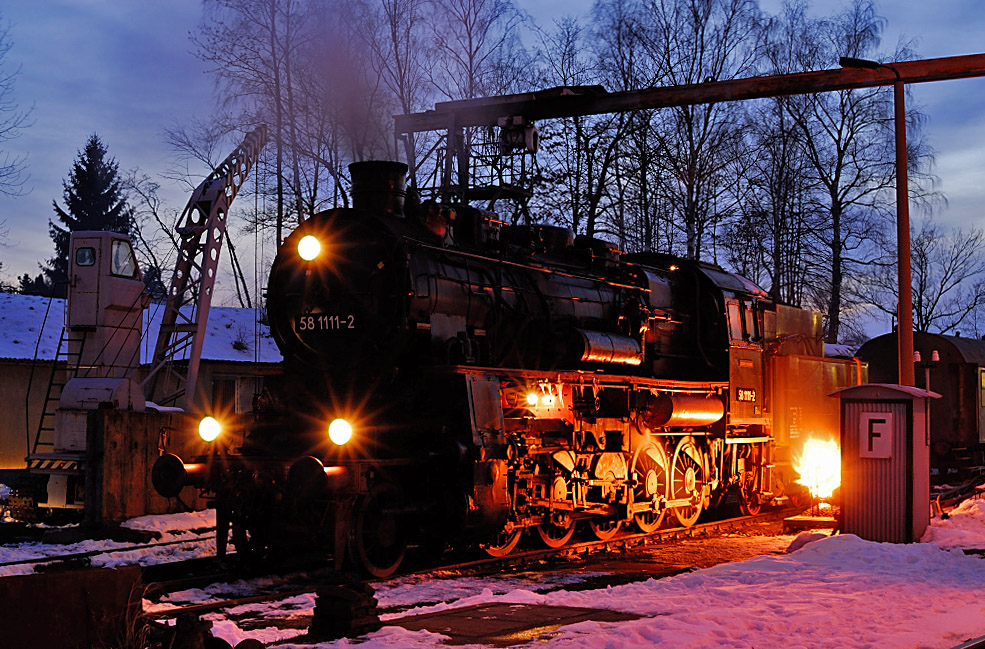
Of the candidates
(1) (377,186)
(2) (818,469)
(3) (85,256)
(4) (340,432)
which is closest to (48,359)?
(3) (85,256)

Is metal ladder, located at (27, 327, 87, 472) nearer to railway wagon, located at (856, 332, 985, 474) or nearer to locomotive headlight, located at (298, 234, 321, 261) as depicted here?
locomotive headlight, located at (298, 234, 321, 261)

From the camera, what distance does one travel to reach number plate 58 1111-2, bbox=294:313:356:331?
10.6m

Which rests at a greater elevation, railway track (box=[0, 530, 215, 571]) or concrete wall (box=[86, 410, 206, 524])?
concrete wall (box=[86, 410, 206, 524])

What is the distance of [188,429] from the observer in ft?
51.0

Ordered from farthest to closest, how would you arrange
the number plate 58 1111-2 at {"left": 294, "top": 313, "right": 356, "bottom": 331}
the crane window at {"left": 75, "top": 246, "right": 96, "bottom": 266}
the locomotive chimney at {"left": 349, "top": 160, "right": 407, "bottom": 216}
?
the crane window at {"left": 75, "top": 246, "right": 96, "bottom": 266}
the locomotive chimney at {"left": 349, "top": 160, "right": 407, "bottom": 216}
the number plate 58 1111-2 at {"left": 294, "top": 313, "right": 356, "bottom": 331}

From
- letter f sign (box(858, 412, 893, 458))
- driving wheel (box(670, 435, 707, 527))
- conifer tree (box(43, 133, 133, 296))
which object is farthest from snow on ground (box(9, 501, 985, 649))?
conifer tree (box(43, 133, 133, 296))

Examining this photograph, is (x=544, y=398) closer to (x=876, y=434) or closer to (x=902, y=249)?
(x=876, y=434)

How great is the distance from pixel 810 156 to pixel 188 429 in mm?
25672

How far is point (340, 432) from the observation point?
9.71m

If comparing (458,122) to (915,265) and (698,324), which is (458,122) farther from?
(915,265)

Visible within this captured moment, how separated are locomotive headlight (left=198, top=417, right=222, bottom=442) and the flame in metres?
10.5

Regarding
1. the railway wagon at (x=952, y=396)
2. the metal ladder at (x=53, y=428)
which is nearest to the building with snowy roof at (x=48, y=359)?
the metal ladder at (x=53, y=428)

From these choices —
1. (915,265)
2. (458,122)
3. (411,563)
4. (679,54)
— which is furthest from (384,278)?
(915,265)

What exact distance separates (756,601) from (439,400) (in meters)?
3.77
